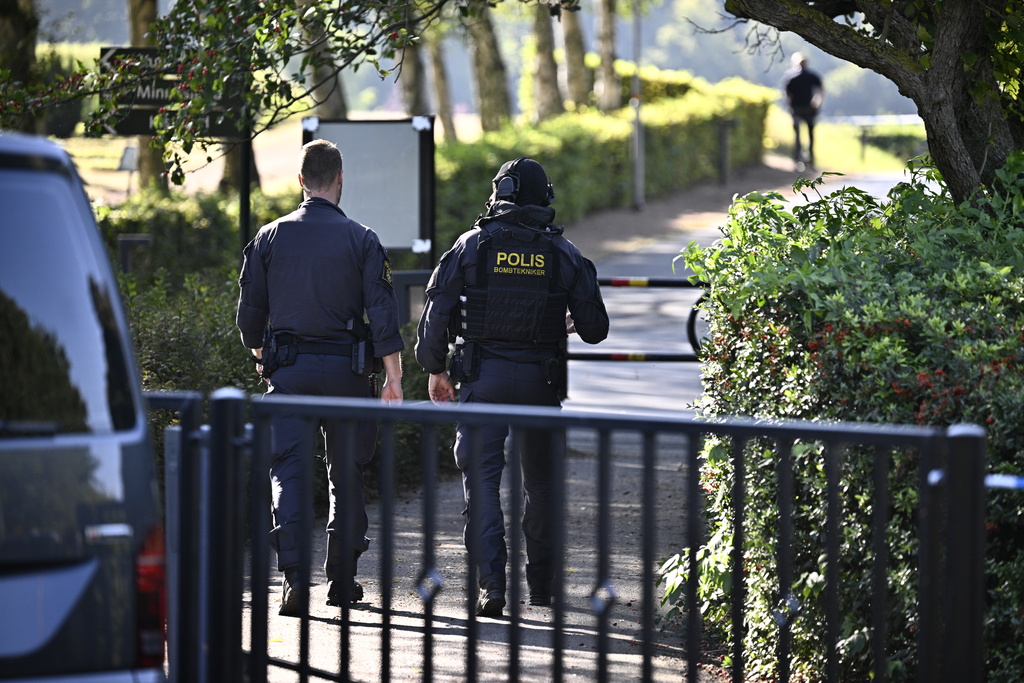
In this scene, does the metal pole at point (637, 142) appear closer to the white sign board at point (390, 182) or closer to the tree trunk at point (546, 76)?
the tree trunk at point (546, 76)

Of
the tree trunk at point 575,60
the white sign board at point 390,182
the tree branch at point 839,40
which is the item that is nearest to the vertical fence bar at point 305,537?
the tree branch at point 839,40

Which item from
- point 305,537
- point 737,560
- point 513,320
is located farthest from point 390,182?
point 737,560

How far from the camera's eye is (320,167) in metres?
5.57

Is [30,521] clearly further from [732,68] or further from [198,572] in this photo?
[732,68]

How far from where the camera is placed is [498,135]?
22.4m

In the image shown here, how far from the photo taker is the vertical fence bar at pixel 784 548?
3428mm

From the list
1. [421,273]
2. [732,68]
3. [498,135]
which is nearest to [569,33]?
[498,135]

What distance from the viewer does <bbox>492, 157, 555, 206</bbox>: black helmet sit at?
18.0ft

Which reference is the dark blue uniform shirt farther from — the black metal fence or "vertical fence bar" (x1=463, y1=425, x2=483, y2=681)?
"vertical fence bar" (x1=463, y1=425, x2=483, y2=681)

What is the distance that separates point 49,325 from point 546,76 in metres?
26.0

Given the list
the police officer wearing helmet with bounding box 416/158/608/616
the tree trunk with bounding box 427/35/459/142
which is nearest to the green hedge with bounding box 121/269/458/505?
the police officer wearing helmet with bounding box 416/158/608/616

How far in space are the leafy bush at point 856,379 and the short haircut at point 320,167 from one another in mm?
1570

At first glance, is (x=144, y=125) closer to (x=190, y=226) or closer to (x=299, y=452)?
(x=299, y=452)

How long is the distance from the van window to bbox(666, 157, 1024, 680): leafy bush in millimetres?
2178
